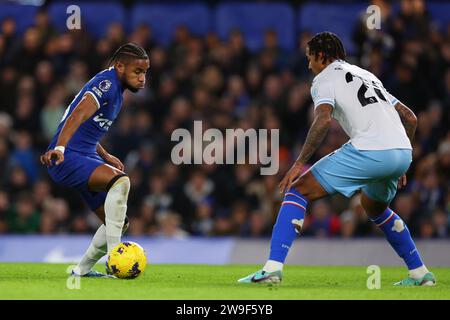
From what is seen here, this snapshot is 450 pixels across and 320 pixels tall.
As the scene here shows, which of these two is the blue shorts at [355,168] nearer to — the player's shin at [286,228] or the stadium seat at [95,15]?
the player's shin at [286,228]

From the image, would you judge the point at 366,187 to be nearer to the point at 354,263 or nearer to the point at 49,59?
the point at 354,263

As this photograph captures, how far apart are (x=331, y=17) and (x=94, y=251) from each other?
9.40 meters

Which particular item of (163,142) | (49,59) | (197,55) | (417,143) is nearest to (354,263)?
(417,143)

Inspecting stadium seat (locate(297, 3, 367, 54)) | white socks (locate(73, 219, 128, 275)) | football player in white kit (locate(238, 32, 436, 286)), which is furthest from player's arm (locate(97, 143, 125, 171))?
stadium seat (locate(297, 3, 367, 54))

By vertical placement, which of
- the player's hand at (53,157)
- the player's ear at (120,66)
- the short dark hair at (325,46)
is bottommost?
the player's hand at (53,157)

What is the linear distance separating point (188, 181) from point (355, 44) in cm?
348

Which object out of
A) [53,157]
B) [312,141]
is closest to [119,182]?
[53,157]

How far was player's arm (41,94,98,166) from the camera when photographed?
8.24m

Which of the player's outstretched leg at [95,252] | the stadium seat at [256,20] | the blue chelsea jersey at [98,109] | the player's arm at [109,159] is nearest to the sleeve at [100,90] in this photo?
the blue chelsea jersey at [98,109]

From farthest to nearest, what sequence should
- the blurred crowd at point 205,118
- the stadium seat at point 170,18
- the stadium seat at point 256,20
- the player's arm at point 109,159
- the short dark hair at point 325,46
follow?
the stadium seat at point 170,18
the stadium seat at point 256,20
the blurred crowd at point 205,118
the player's arm at point 109,159
the short dark hair at point 325,46

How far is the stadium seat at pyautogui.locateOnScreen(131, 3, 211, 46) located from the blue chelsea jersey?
8.73 meters

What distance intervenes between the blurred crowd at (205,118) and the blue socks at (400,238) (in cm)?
501

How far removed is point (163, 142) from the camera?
1545cm

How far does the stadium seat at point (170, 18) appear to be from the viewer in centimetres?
1756
